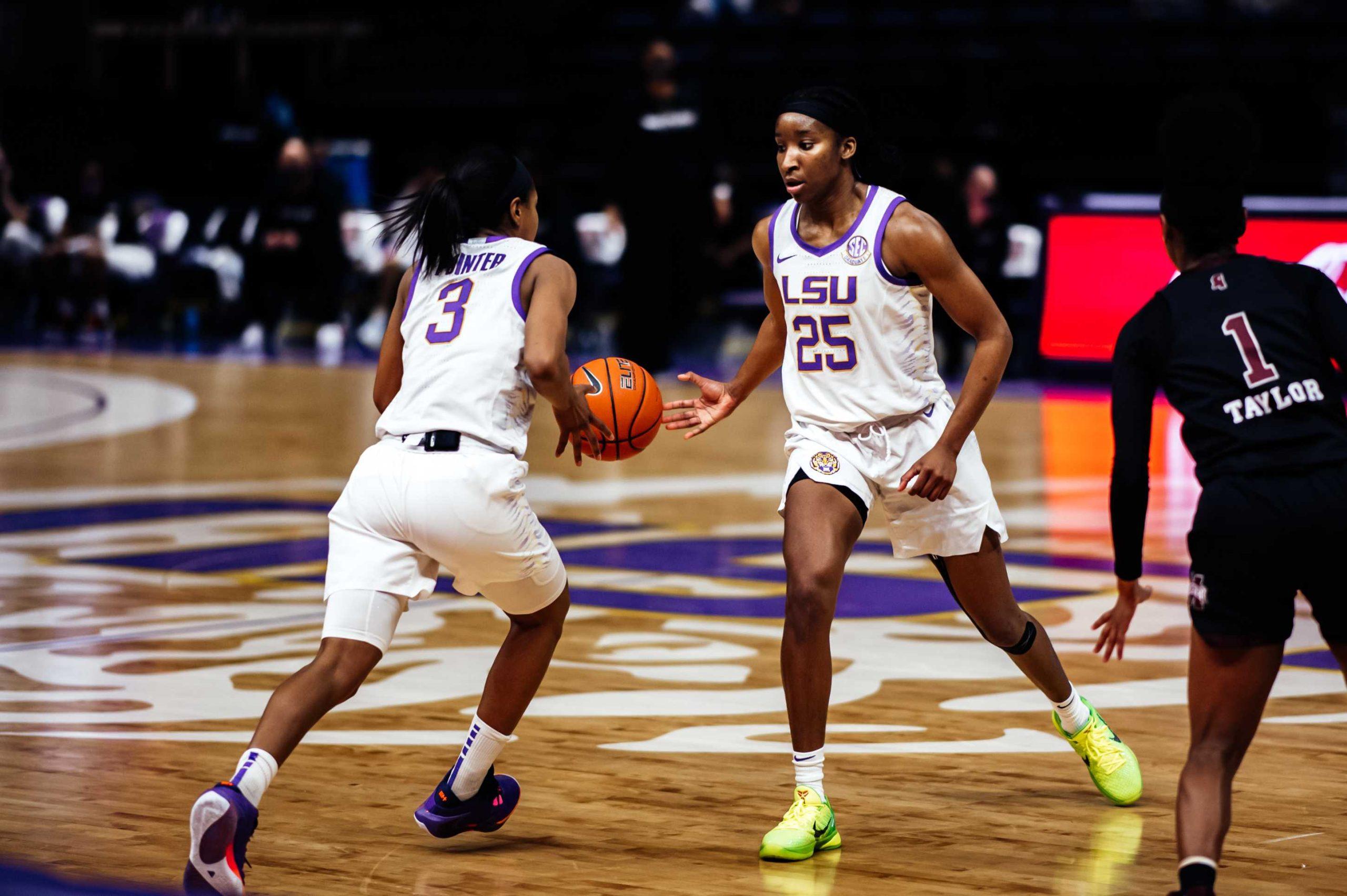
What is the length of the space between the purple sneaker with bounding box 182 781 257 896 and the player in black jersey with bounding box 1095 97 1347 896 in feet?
5.70

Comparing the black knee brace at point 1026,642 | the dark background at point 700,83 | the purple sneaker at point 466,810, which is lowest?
the purple sneaker at point 466,810

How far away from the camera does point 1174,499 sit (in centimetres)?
986

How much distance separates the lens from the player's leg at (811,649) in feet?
13.6

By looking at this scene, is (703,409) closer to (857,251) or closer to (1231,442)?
(857,251)

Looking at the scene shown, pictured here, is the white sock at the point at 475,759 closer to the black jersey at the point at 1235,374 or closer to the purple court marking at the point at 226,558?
the black jersey at the point at 1235,374

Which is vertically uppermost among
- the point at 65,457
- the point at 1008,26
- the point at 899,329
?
the point at 1008,26

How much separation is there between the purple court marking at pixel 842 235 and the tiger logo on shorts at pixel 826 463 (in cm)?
49

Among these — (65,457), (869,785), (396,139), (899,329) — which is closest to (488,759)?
(869,785)

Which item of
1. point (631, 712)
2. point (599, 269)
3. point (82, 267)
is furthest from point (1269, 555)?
point (82, 267)

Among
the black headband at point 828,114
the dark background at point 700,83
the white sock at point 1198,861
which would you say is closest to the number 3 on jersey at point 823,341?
the black headband at point 828,114

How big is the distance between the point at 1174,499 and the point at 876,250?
18.9 ft

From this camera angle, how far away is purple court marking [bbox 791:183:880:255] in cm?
459

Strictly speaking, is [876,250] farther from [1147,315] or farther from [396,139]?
[396,139]

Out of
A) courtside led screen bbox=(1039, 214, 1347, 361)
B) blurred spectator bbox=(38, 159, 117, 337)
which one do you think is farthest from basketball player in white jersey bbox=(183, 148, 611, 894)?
blurred spectator bbox=(38, 159, 117, 337)
